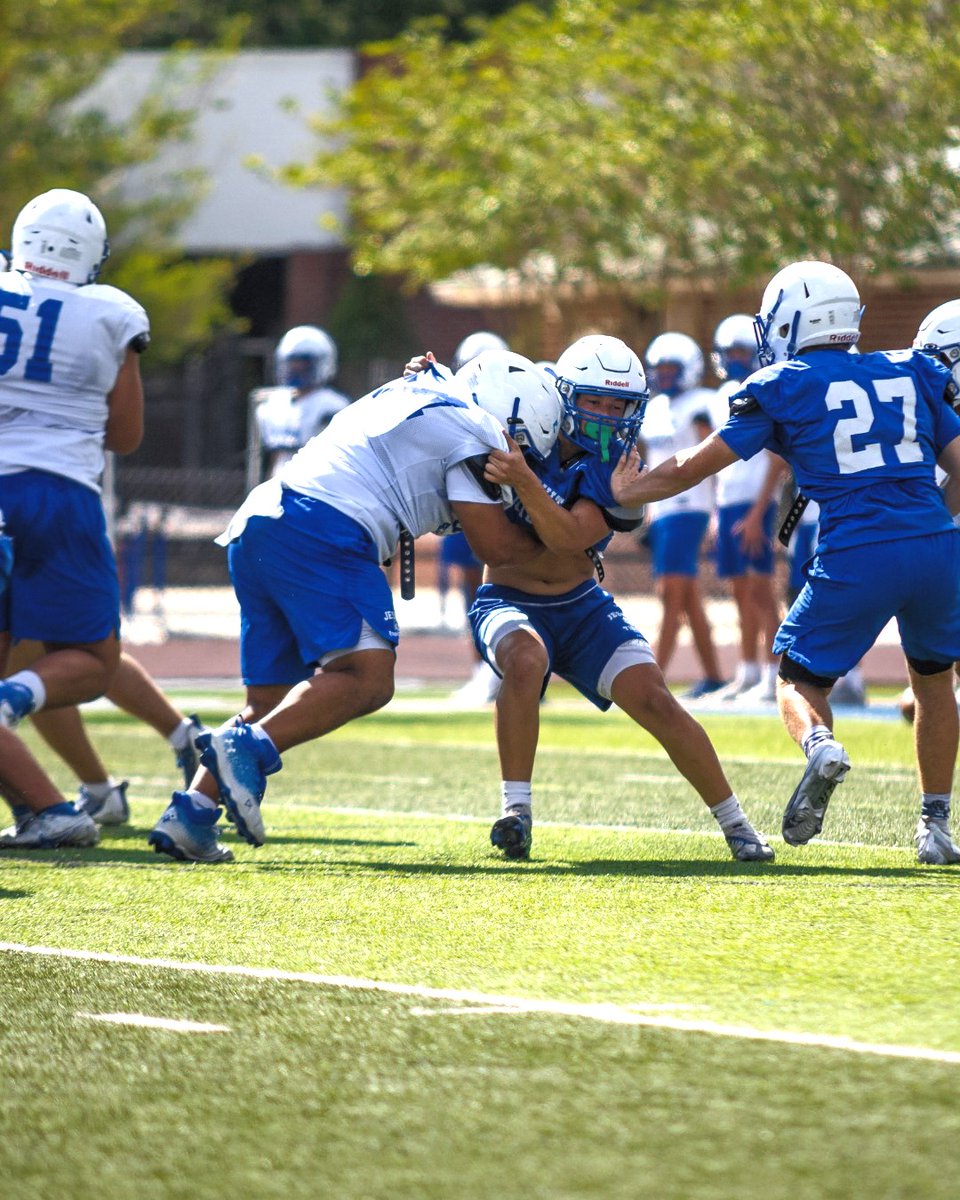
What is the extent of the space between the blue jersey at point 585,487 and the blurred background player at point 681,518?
21.1 feet

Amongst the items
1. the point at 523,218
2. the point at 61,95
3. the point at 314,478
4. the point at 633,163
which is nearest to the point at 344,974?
the point at 314,478

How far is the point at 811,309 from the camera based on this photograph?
6.08 metres

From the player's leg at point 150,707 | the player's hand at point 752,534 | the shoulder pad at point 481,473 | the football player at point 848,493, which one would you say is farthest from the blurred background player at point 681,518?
the shoulder pad at point 481,473

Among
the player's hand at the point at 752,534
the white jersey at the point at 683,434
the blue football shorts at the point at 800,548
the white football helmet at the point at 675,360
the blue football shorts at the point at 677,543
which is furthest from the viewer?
the blue football shorts at the point at 677,543

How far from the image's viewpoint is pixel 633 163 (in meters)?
22.3

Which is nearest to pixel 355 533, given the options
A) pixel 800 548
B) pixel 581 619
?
pixel 581 619

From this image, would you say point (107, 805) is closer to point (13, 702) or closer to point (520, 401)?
point (13, 702)

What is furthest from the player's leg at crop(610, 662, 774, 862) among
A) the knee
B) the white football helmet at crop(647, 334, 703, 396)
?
the white football helmet at crop(647, 334, 703, 396)

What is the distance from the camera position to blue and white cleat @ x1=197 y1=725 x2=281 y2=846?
229 inches

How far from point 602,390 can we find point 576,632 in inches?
29.5

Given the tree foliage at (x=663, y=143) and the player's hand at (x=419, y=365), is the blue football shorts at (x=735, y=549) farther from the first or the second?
the player's hand at (x=419, y=365)

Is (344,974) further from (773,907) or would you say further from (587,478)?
(587,478)

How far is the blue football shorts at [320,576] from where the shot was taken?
19.7 ft

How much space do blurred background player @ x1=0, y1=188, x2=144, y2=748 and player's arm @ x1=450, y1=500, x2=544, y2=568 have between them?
4.25 ft
